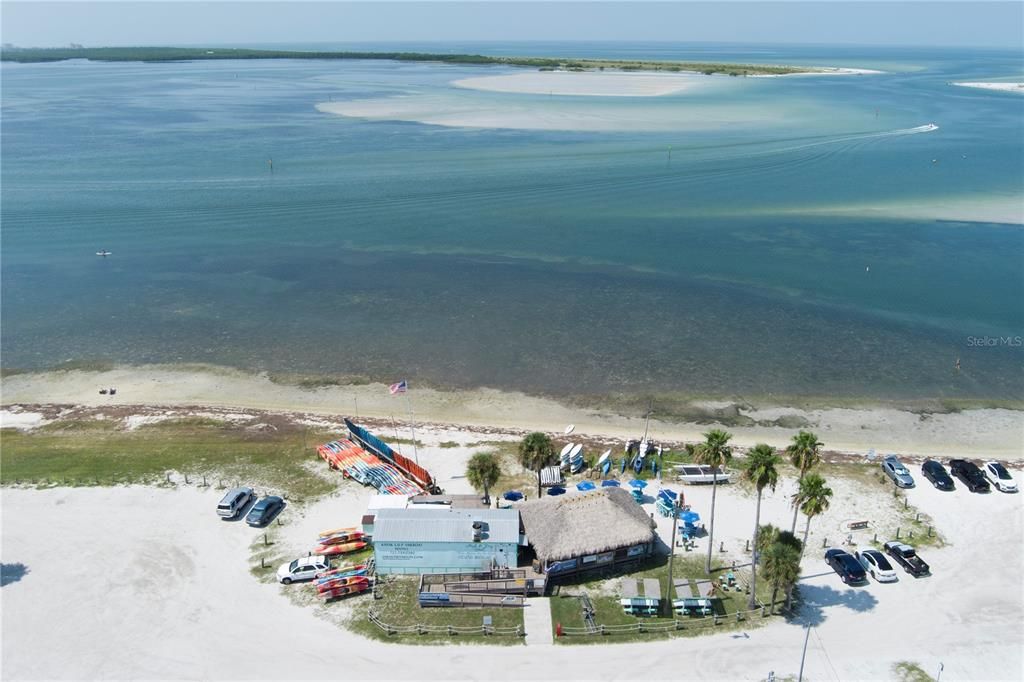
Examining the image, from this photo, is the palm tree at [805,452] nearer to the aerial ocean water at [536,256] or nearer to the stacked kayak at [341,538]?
the stacked kayak at [341,538]

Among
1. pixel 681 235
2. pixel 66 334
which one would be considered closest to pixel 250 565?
pixel 66 334

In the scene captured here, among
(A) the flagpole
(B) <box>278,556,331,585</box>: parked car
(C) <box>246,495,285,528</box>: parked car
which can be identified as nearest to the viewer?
(B) <box>278,556,331,585</box>: parked car

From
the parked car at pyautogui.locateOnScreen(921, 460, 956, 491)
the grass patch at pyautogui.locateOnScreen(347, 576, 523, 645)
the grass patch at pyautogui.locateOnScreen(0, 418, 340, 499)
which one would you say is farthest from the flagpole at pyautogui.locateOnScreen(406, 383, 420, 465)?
the parked car at pyautogui.locateOnScreen(921, 460, 956, 491)

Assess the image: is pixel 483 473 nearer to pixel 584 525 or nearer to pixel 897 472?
pixel 584 525

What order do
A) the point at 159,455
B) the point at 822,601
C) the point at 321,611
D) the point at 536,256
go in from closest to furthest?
the point at 321,611
the point at 822,601
the point at 159,455
the point at 536,256

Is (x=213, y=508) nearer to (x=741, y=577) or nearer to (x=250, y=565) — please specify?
(x=250, y=565)

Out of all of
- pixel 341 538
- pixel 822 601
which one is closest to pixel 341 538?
pixel 341 538

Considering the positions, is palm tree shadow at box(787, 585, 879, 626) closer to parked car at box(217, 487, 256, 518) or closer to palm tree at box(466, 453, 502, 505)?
palm tree at box(466, 453, 502, 505)
